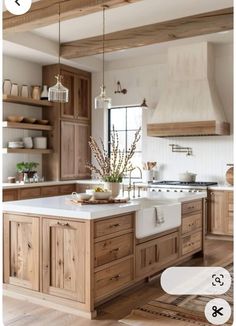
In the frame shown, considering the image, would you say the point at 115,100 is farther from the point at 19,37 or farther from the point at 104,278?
the point at 104,278

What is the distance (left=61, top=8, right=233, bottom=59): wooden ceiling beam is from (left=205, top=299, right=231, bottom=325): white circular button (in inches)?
132

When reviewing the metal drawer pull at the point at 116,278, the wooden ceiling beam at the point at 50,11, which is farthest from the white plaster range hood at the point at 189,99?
the metal drawer pull at the point at 116,278

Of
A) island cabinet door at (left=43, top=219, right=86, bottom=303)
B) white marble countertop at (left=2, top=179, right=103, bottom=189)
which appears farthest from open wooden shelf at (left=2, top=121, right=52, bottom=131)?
island cabinet door at (left=43, top=219, right=86, bottom=303)

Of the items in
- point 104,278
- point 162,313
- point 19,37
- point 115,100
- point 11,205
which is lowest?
point 162,313

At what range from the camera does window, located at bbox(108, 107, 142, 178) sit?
7336 mm

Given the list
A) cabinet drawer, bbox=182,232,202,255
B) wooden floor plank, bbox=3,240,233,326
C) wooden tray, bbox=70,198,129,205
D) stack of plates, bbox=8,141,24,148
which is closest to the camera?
wooden floor plank, bbox=3,240,233,326

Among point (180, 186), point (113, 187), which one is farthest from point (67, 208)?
point (180, 186)

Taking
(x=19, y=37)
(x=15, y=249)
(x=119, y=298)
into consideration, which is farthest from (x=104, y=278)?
(x=19, y=37)

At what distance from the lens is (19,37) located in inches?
227

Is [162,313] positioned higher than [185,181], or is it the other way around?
[185,181]

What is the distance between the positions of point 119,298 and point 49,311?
0.60m

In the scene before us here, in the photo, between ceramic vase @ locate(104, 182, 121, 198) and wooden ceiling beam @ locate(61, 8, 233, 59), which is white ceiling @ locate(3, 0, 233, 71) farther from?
ceramic vase @ locate(104, 182, 121, 198)

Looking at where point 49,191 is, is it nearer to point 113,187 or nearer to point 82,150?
point 82,150

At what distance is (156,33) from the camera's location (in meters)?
5.53
